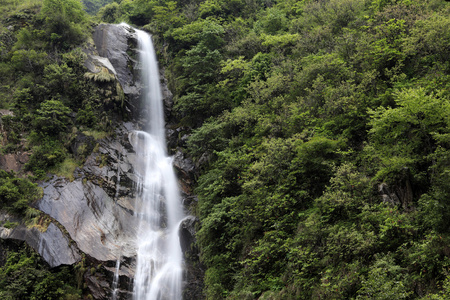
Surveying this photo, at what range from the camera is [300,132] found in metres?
13.0

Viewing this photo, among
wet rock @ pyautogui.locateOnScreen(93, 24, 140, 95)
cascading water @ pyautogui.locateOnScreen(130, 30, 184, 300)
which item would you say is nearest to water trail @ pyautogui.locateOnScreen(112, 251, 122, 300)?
cascading water @ pyautogui.locateOnScreen(130, 30, 184, 300)

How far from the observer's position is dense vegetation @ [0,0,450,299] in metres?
7.59

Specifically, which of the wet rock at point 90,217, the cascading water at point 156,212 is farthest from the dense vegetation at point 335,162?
the wet rock at point 90,217

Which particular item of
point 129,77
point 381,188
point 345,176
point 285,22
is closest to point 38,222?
point 129,77

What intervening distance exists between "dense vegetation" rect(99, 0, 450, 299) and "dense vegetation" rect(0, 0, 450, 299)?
0.20 ft

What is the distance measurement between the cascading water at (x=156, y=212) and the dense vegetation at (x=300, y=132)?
204cm

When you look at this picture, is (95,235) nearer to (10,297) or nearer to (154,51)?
(10,297)

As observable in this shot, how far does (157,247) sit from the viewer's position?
54.3 ft

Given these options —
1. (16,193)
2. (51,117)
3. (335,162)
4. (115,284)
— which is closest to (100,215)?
(115,284)

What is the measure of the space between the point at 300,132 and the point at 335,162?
3034mm

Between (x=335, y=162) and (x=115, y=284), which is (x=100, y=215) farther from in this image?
(x=335, y=162)

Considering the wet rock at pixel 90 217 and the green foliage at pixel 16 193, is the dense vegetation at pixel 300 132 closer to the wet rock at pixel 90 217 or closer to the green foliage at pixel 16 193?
the green foliage at pixel 16 193

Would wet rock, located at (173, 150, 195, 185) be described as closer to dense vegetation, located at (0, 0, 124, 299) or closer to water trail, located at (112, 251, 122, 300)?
A: dense vegetation, located at (0, 0, 124, 299)

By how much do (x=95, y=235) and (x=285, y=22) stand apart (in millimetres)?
20469
